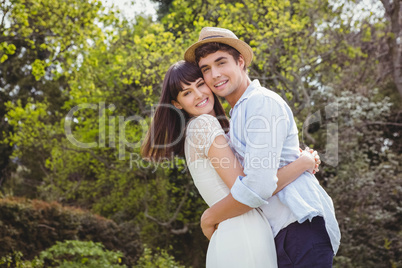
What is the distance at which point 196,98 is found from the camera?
2.66 meters

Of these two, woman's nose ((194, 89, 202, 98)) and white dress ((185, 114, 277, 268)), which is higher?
woman's nose ((194, 89, 202, 98))

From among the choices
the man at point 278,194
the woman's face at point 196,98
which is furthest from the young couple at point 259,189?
the woman's face at point 196,98

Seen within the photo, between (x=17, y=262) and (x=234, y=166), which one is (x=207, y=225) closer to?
(x=234, y=166)

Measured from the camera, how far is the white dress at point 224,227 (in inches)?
82.3

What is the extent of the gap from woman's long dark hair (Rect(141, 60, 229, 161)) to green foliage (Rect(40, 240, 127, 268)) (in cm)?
399

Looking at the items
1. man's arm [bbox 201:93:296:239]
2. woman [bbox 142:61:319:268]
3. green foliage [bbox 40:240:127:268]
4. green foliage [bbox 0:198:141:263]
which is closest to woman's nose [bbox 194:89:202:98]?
woman [bbox 142:61:319:268]

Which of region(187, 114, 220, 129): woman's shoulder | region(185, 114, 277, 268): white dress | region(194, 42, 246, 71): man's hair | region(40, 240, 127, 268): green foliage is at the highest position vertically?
region(194, 42, 246, 71): man's hair

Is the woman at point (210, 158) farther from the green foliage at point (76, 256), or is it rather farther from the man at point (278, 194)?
the green foliage at point (76, 256)

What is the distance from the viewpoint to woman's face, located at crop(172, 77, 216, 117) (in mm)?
2654

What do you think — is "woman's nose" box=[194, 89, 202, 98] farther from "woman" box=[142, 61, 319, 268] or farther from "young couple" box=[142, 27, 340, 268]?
"young couple" box=[142, 27, 340, 268]

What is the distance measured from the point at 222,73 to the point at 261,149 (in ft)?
2.45

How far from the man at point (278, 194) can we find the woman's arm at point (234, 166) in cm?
4

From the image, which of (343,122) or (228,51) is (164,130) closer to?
(228,51)

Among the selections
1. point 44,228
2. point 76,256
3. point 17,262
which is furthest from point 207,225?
point 44,228
